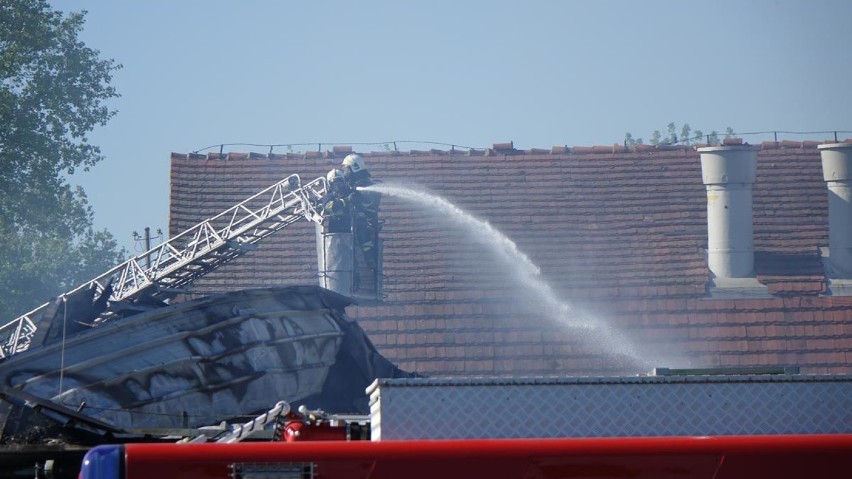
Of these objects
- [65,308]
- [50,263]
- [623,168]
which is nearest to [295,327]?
[65,308]

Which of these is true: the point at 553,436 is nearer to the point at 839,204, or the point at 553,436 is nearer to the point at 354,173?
the point at 354,173

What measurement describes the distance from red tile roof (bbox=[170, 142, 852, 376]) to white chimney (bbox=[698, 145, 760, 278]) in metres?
0.51

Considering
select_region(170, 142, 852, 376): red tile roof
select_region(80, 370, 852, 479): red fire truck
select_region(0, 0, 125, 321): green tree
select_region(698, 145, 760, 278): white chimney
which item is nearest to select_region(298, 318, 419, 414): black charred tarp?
select_region(170, 142, 852, 376): red tile roof

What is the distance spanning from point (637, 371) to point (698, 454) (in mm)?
17780

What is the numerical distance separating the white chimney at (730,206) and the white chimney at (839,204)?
1.58 meters

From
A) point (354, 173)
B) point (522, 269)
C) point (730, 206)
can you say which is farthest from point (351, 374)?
point (730, 206)

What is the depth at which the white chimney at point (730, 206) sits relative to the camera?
24047mm

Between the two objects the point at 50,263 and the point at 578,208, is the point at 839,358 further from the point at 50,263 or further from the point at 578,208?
the point at 50,263

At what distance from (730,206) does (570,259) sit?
11.0 ft

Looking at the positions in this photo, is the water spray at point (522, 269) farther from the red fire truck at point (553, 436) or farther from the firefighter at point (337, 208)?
the red fire truck at point (553, 436)

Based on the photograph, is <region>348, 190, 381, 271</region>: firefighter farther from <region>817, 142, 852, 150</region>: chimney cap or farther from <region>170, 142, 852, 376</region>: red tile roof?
A: <region>817, 142, 852, 150</region>: chimney cap

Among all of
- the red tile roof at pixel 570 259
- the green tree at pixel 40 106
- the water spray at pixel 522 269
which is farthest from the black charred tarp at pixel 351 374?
the green tree at pixel 40 106

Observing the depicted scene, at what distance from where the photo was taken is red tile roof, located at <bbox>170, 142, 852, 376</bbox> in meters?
23.7

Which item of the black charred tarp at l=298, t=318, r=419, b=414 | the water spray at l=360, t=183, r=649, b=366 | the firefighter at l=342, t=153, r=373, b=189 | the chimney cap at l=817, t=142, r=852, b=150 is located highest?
the chimney cap at l=817, t=142, r=852, b=150
